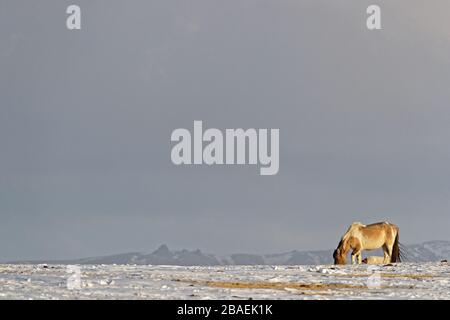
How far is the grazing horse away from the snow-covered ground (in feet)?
22.4

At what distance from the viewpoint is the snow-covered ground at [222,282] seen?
89.7 feet

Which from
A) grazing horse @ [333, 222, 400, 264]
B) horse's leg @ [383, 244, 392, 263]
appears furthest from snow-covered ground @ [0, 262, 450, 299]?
horse's leg @ [383, 244, 392, 263]

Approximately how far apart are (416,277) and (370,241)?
13536 mm

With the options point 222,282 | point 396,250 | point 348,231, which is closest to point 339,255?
point 348,231

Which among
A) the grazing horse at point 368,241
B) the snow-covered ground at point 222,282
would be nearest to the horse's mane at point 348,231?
the grazing horse at point 368,241

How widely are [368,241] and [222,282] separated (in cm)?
1864

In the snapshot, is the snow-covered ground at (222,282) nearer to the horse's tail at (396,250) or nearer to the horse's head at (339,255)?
the horse's head at (339,255)

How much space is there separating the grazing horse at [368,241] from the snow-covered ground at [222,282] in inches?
269

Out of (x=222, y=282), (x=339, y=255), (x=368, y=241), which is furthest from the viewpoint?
(x=368, y=241)

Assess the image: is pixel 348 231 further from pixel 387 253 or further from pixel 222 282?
pixel 222 282

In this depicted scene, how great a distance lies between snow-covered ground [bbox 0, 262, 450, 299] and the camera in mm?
27344

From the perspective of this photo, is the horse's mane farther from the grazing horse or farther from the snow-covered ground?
the snow-covered ground

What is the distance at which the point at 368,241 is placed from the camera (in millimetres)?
49250
